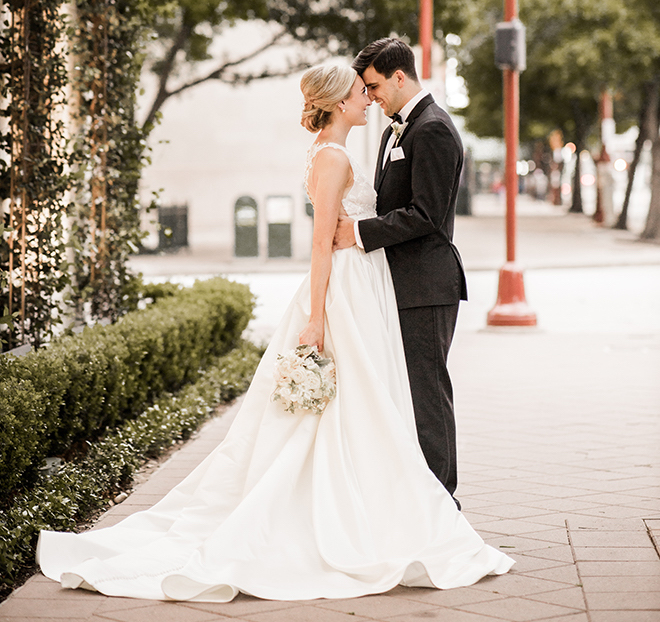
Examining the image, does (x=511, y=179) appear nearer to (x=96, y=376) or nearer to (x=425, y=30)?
(x=425, y=30)

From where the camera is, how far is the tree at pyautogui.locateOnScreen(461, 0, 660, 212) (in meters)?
25.4

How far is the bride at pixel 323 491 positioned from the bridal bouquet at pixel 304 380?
0.06m

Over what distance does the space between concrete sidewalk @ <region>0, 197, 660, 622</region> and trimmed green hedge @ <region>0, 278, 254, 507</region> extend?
0.48 meters

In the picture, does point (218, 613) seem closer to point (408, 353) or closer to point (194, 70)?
point (408, 353)

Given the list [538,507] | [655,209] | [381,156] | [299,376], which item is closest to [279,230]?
[655,209]

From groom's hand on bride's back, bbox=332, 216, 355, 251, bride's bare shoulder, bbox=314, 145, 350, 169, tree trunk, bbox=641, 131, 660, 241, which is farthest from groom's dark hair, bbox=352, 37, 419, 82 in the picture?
tree trunk, bbox=641, 131, 660, 241

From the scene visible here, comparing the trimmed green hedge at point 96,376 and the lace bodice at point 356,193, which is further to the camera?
the trimmed green hedge at point 96,376

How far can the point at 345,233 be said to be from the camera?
13.6 feet

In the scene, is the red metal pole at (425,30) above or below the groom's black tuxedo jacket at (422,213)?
above

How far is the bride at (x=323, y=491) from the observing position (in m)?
3.74

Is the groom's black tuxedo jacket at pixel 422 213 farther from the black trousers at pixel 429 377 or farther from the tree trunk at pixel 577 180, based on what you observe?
the tree trunk at pixel 577 180

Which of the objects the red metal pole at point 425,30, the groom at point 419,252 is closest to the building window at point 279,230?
the red metal pole at point 425,30

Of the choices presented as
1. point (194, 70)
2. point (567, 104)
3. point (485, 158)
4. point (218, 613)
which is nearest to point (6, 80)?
point (218, 613)

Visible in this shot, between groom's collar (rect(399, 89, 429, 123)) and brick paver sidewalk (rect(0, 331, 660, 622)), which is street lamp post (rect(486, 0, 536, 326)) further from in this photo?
groom's collar (rect(399, 89, 429, 123))
